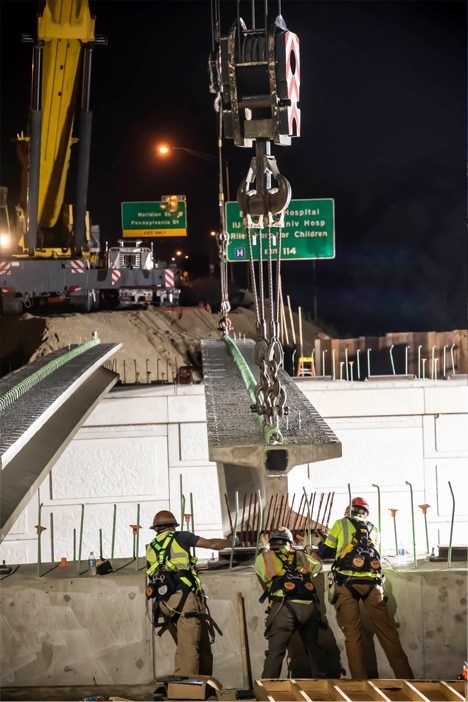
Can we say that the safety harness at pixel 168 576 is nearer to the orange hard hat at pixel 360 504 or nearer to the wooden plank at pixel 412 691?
the orange hard hat at pixel 360 504

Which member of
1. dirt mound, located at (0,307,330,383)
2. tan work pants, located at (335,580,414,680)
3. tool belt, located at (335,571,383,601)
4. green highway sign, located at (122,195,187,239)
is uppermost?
green highway sign, located at (122,195,187,239)

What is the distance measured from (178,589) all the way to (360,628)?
155 centimetres

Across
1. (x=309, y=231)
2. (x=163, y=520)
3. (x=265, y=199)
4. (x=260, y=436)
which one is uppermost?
(x=309, y=231)

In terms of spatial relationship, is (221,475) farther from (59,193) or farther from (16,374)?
(59,193)

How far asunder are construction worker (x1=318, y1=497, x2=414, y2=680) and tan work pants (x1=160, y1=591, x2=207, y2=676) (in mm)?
1151

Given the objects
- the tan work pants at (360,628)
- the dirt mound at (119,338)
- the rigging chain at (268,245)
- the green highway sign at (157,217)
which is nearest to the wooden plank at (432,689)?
the tan work pants at (360,628)

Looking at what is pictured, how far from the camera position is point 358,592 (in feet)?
29.7

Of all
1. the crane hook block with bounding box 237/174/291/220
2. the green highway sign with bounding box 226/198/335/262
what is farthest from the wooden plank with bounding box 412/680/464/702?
the green highway sign with bounding box 226/198/335/262

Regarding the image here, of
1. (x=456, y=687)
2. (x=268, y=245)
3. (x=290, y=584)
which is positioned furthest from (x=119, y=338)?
(x=456, y=687)

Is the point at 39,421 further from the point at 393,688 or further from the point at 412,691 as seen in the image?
the point at 412,691

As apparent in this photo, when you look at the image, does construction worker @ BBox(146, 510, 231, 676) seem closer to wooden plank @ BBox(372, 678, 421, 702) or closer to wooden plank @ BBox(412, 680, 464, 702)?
wooden plank @ BBox(372, 678, 421, 702)

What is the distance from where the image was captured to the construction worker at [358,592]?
355 inches

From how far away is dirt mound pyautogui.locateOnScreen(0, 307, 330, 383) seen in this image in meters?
26.8

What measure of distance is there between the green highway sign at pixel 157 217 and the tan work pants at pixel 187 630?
29212 millimetres
